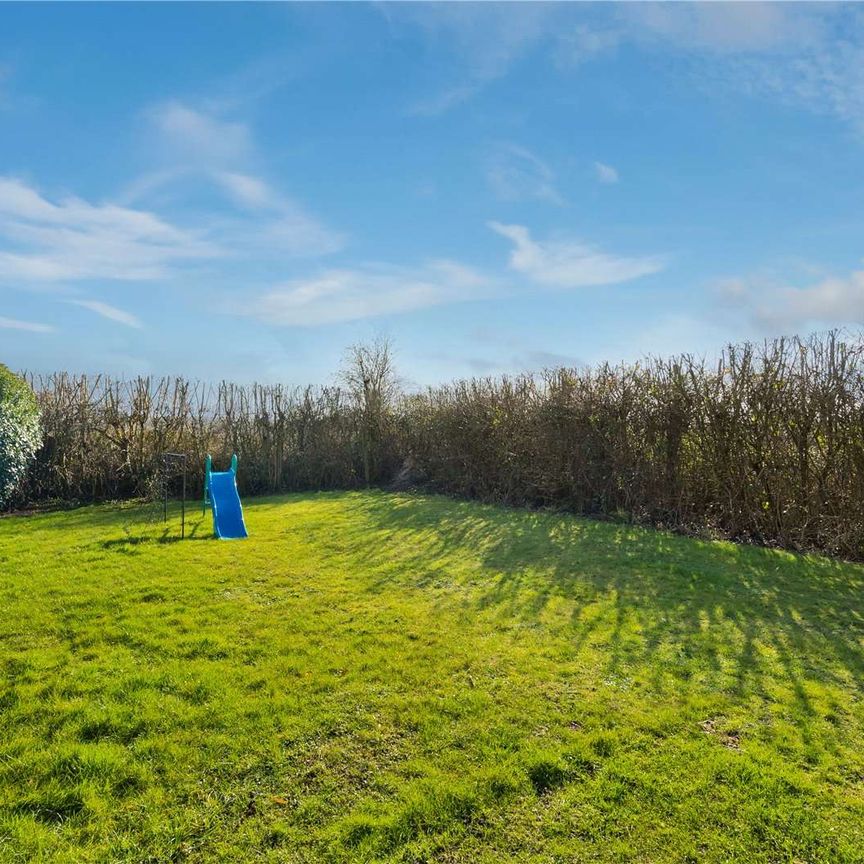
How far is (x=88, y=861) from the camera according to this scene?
2.39 metres

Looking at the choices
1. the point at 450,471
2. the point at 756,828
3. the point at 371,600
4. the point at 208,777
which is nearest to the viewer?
the point at 756,828

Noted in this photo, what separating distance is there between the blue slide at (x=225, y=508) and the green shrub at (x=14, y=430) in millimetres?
4304

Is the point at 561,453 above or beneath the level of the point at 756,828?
above

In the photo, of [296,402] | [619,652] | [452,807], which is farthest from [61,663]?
[296,402]

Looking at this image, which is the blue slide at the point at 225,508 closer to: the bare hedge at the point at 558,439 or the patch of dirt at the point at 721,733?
the bare hedge at the point at 558,439

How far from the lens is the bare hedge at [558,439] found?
8.15m

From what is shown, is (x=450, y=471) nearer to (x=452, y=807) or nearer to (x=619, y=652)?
(x=619, y=652)

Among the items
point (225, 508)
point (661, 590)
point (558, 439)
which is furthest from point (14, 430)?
point (661, 590)

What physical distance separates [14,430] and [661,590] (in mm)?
12269

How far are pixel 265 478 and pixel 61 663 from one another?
10.9m

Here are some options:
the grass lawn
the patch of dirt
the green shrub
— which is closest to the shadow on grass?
the grass lawn

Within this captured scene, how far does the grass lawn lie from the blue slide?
6.73ft

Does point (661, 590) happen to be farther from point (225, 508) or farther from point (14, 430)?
point (14, 430)

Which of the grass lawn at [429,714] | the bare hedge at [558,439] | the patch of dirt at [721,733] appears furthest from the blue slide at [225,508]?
the patch of dirt at [721,733]
